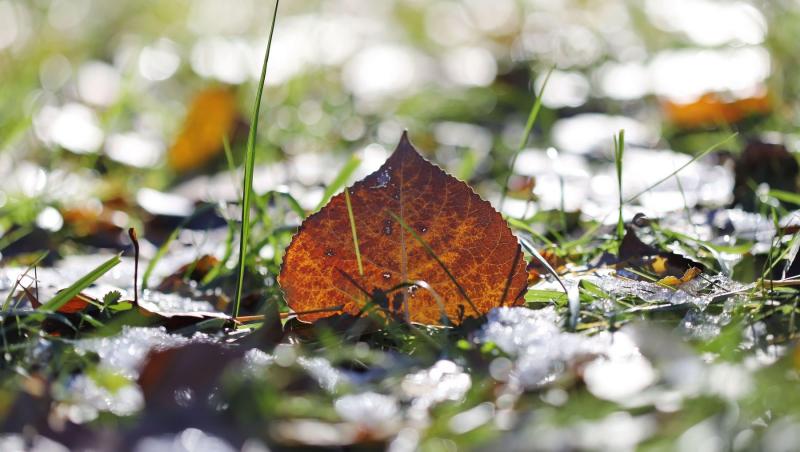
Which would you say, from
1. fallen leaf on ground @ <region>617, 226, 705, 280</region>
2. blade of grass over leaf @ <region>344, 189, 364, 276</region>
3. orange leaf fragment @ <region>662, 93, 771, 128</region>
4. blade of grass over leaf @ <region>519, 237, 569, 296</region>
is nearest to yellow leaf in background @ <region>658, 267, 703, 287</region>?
fallen leaf on ground @ <region>617, 226, 705, 280</region>

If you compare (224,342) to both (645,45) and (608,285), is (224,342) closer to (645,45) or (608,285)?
(608,285)

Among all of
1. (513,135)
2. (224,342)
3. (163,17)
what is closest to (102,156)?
(513,135)

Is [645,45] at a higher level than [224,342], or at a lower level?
lower

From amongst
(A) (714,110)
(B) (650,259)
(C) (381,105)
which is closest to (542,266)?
(B) (650,259)

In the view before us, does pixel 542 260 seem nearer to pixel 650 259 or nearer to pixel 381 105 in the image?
pixel 650 259

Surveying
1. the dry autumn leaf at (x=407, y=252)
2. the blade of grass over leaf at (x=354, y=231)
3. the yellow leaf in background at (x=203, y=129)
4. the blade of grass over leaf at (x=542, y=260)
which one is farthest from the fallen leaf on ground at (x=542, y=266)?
the yellow leaf in background at (x=203, y=129)

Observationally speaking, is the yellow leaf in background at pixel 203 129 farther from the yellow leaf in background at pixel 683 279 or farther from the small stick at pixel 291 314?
the yellow leaf in background at pixel 683 279
